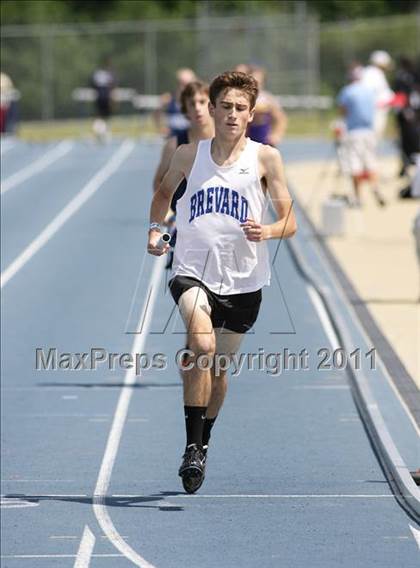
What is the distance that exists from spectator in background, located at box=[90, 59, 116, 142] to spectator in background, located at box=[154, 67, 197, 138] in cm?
131

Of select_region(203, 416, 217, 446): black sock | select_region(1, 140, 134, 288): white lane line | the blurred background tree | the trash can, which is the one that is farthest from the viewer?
the blurred background tree

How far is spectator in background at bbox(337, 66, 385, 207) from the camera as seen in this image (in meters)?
27.3

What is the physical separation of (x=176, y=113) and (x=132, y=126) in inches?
535

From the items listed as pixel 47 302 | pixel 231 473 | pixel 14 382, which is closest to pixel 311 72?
pixel 47 302

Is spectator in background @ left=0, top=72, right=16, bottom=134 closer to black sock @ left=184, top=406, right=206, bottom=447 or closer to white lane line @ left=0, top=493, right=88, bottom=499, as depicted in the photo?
white lane line @ left=0, top=493, right=88, bottom=499

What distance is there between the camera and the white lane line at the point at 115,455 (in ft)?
33.5

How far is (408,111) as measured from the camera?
3191 cm

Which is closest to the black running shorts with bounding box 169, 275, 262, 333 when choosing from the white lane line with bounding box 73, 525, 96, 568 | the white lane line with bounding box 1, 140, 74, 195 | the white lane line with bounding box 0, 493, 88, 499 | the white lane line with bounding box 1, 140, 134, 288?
the white lane line with bounding box 73, 525, 96, 568

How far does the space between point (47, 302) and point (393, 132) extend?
2881 centimetres

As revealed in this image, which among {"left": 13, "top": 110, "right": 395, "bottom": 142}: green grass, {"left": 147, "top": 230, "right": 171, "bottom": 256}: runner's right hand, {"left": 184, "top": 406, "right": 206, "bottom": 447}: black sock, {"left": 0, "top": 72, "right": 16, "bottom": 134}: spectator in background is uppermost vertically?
{"left": 147, "top": 230, "right": 171, "bottom": 256}: runner's right hand

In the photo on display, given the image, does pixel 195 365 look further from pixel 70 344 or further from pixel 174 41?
pixel 174 41

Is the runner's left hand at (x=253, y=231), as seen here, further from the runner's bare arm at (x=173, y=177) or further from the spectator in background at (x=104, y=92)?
Answer: the spectator in background at (x=104, y=92)

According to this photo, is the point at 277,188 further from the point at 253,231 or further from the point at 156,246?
the point at 156,246

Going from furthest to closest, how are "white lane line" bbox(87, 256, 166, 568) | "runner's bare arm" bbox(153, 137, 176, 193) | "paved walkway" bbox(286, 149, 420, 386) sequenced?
"paved walkway" bbox(286, 149, 420, 386)
"runner's bare arm" bbox(153, 137, 176, 193)
"white lane line" bbox(87, 256, 166, 568)
